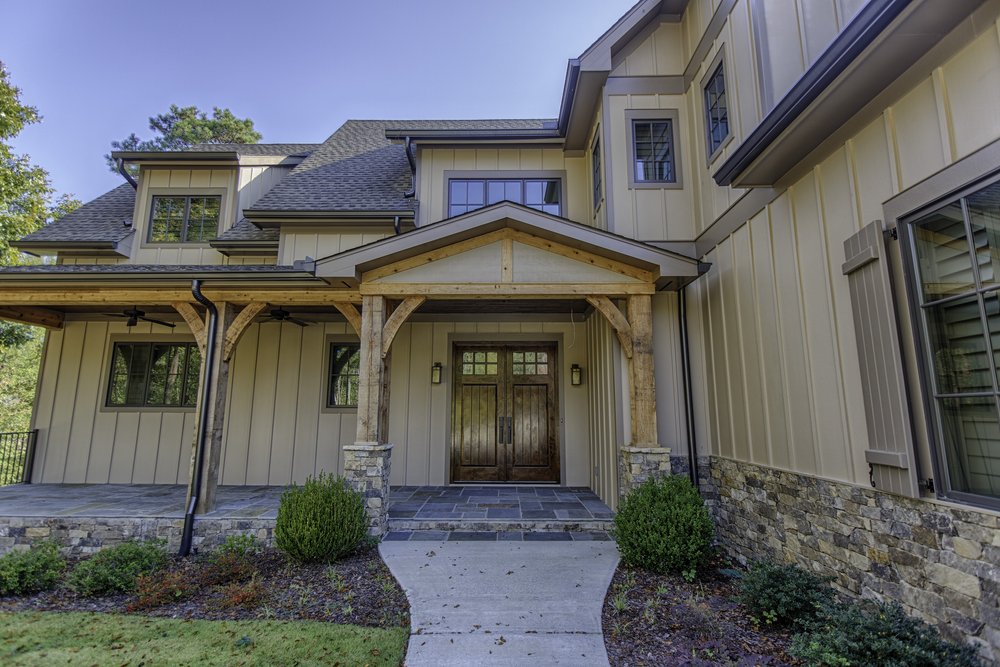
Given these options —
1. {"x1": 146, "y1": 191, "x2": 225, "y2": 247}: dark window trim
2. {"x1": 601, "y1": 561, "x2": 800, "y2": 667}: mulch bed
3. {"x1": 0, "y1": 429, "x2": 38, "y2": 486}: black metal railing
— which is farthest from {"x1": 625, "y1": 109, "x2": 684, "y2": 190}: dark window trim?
{"x1": 0, "y1": 429, "x2": 38, "y2": 486}: black metal railing

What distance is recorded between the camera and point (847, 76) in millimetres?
2861

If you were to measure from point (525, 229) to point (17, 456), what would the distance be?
→ 9.17 metres

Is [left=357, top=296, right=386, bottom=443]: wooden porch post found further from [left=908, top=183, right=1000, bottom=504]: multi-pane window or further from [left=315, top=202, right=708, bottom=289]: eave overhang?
[left=908, top=183, right=1000, bottom=504]: multi-pane window

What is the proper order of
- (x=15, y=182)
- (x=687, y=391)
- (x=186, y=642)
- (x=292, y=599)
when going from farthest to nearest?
1. (x=15, y=182)
2. (x=687, y=391)
3. (x=292, y=599)
4. (x=186, y=642)

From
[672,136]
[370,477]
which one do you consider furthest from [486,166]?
[370,477]

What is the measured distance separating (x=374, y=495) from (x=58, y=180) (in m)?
14.6

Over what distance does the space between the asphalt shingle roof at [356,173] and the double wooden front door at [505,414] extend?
9.48 ft

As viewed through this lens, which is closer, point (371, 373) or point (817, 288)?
point (817, 288)

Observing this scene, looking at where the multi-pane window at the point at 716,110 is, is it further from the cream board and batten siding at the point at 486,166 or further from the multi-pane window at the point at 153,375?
the multi-pane window at the point at 153,375

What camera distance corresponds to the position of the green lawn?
2941 millimetres

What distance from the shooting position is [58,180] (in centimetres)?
1280

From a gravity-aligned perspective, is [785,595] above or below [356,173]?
below

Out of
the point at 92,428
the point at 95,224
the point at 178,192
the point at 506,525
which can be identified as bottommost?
the point at 506,525

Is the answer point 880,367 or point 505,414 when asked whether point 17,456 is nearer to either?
point 505,414
